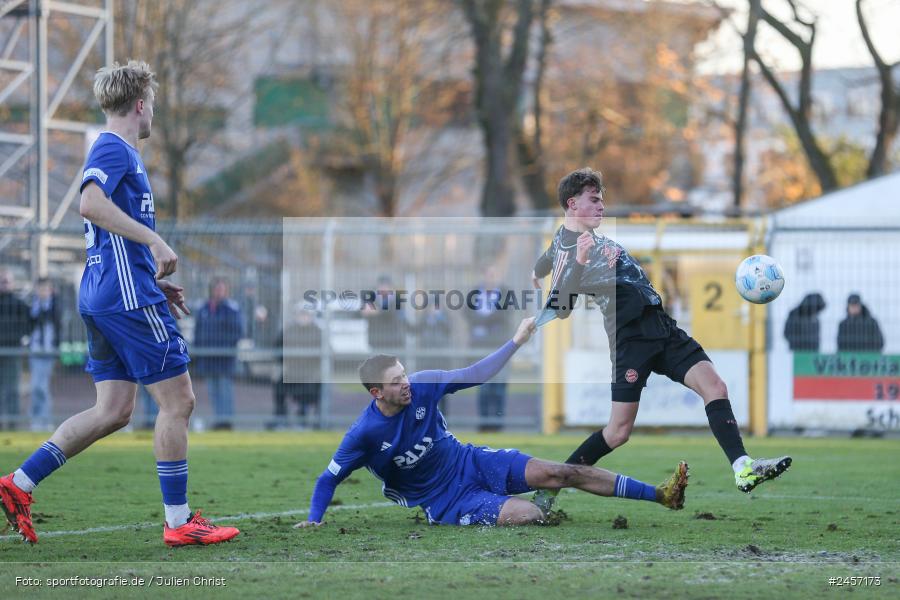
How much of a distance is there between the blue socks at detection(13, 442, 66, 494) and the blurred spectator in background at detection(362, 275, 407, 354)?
10.3 metres

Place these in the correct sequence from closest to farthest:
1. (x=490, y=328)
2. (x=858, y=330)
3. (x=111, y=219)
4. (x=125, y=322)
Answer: (x=111, y=219) < (x=125, y=322) < (x=858, y=330) < (x=490, y=328)

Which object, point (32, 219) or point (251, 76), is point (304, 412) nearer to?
point (32, 219)

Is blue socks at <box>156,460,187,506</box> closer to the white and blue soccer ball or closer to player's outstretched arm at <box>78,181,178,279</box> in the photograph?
player's outstretched arm at <box>78,181,178,279</box>

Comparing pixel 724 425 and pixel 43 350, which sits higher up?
pixel 43 350

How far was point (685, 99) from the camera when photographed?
139ft

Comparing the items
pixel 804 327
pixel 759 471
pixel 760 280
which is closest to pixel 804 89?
pixel 804 327

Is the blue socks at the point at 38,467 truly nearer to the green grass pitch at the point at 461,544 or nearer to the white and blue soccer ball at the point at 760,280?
the green grass pitch at the point at 461,544

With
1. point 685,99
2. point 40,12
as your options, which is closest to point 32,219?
point 40,12

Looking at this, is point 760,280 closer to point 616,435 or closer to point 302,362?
point 616,435

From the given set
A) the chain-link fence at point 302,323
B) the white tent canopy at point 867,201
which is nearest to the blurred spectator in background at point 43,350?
the chain-link fence at point 302,323

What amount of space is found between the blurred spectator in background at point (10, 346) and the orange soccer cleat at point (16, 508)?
36.3 ft

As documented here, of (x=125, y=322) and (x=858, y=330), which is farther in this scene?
(x=858, y=330)

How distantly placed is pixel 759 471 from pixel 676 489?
2.11 ft

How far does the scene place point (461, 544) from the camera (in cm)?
700
